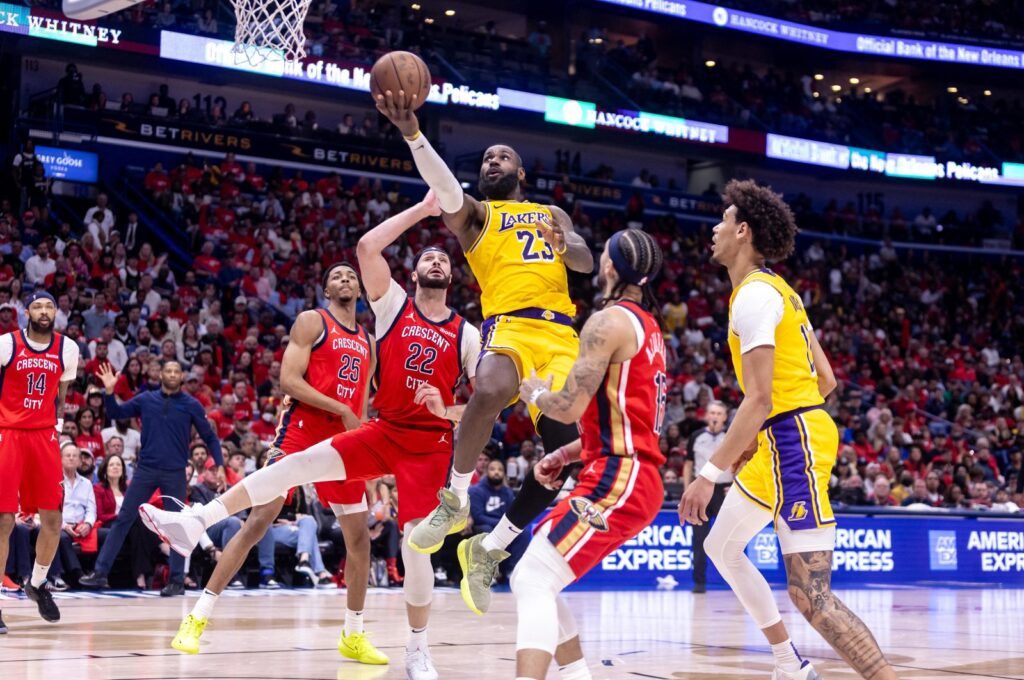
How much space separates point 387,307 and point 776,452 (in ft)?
8.72

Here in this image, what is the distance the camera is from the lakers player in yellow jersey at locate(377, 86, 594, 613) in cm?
615

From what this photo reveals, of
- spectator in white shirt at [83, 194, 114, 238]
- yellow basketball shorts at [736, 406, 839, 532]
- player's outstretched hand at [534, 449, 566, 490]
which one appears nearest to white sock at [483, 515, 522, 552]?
player's outstretched hand at [534, 449, 566, 490]

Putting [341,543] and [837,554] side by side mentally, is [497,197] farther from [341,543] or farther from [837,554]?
[837,554]

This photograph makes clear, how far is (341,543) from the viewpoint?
539 inches

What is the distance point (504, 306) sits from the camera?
6609mm

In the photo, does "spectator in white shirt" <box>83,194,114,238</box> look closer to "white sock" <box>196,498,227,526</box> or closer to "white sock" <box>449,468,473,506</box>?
"white sock" <box>196,498,227,526</box>

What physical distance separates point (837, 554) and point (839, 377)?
1026 centimetres

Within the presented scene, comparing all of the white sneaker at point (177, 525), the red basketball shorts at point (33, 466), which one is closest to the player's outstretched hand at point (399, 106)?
the white sneaker at point (177, 525)

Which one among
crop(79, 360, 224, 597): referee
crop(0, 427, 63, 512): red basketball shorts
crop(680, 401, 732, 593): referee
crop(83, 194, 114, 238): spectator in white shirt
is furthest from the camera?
crop(83, 194, 114, 238): spectator in white shirt

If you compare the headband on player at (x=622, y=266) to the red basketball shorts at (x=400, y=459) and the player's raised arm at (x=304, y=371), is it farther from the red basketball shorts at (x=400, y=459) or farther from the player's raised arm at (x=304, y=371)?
the player's raised arm at (x=304, y=371)

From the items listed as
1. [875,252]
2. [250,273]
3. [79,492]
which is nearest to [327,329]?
[79,492]

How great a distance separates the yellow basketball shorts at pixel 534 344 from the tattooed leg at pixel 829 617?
1.58 meters

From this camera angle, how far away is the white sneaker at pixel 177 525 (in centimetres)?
668

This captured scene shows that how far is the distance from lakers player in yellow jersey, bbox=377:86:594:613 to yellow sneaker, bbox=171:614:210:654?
1688 mm
